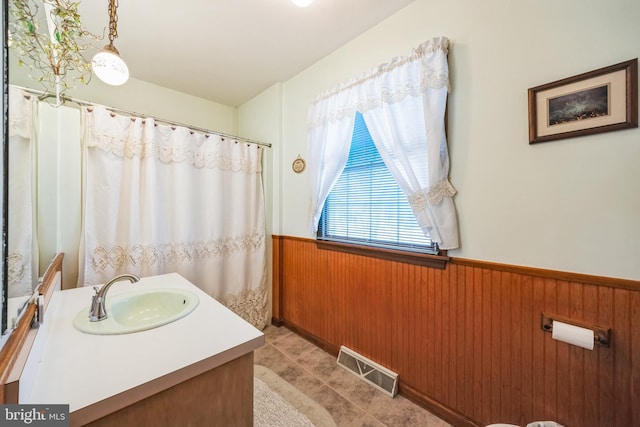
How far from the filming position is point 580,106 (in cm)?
101

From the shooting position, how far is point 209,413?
2.59 feet

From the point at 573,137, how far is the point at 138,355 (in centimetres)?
189

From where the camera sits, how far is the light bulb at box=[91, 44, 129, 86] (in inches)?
44.5

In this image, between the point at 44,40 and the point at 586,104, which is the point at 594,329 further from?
the point at 44,40

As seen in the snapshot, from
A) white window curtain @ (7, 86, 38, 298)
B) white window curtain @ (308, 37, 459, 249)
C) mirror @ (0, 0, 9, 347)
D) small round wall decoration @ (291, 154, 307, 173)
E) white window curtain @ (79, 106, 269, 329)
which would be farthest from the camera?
small round wall decoration @ (291, 154, 307, 173)

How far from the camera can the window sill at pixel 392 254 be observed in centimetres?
140

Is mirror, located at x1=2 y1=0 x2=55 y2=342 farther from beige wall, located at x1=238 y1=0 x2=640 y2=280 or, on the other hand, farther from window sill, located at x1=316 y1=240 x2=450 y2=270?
beige wall, located at x1=238 y1=0 x2=640 y2=280

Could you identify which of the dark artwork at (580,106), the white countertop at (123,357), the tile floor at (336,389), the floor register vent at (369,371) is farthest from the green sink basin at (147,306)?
the dark artwork at (580,106)

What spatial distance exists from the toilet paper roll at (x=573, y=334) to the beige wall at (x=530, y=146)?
0.24 m

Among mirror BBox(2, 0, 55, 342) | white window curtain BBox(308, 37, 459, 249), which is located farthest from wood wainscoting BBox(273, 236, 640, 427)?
mirror BBox(2, 0, 55, 342)

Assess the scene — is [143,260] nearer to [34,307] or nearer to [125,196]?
[125,196]

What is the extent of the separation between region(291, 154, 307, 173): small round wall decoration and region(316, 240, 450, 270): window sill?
72cm

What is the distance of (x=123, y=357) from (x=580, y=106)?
Answer: 200 centimetres

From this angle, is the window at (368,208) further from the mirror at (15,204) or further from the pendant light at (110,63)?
the mirror at (15,204)
